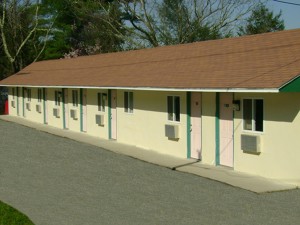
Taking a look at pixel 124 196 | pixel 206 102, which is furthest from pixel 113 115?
pixel 124 196

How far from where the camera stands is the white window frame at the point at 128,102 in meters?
19.8

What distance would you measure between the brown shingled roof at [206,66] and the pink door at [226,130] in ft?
2.23

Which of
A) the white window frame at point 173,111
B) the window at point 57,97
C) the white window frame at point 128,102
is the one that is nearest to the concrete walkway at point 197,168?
the white window frame at point 173,111

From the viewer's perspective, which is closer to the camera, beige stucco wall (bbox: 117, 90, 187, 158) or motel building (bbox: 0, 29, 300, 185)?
motel building (bbox: 0, 29, 300, 185)

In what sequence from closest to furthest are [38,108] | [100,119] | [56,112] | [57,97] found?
[100,119], [56,112], [57,97], [38,108]

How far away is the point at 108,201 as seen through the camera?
10336mm

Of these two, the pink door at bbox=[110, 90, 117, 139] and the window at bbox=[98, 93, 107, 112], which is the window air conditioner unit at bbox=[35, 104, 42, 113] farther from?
the pink door at bbox=[110, 90, 117, 139]

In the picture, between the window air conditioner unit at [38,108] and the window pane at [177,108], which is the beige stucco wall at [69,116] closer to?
the window air conditioner unit at [38,108]

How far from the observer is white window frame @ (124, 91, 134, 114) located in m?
19.8

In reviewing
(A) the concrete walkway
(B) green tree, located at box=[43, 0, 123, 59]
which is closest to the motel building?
(A) the concrete walkway

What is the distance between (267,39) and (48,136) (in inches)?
442

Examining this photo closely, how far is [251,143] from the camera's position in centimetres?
1302

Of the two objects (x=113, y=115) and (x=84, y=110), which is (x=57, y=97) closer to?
(x=84, y=110)

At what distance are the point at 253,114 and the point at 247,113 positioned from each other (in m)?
0.29
